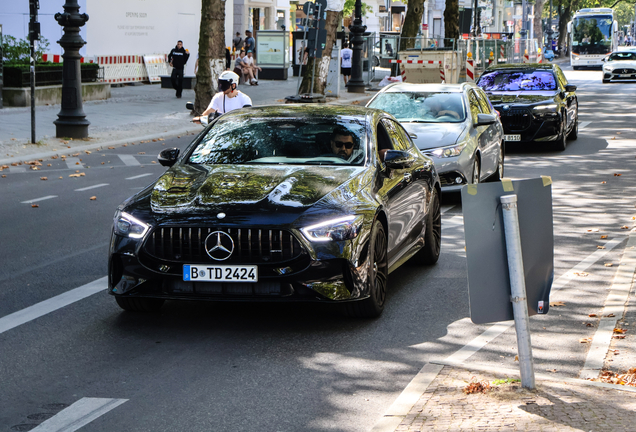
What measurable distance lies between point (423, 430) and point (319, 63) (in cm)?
2923

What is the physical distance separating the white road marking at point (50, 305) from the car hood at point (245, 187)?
1.17 meters

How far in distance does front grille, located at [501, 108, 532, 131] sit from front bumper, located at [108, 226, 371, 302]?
1286 cm

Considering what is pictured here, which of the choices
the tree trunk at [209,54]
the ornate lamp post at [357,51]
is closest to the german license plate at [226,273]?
the tree trunk at [209,54]

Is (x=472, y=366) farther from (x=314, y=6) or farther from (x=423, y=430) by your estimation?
(x=314, y=6)

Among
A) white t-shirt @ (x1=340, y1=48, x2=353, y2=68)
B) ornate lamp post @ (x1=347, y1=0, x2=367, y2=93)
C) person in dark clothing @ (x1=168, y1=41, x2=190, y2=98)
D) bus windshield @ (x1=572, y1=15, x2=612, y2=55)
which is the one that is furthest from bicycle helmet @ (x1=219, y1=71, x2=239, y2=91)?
bus windshield @ (x1=572, y1=15, x2=612, y2=55)

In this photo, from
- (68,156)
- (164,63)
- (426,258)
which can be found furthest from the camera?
(164,63)

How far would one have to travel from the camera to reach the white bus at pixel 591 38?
6775 cm

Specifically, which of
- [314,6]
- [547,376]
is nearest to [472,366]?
[547,376]

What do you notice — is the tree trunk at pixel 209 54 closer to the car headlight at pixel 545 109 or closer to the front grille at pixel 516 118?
the front grille at pixel 516 118

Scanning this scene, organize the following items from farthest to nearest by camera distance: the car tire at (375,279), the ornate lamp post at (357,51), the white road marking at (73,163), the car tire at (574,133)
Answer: the ornate lamp post at (357,51) → the car tire at (574,133) → the white road marking at (73,163) → the car tire at (375,279)

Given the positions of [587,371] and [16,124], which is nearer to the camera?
[587,371]

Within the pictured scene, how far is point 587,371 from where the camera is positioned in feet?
18.3

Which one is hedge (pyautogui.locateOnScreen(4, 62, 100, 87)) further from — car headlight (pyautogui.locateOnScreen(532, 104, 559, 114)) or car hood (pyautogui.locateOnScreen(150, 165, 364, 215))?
car hood (pyautogui.locateOnScreen(150, 165, 364, 215))

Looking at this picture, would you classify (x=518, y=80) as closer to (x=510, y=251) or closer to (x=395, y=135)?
(x=395, y=135)
